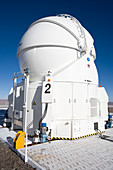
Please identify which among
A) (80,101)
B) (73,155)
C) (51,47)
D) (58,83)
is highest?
(51,47)

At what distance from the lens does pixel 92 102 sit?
9.27 metres

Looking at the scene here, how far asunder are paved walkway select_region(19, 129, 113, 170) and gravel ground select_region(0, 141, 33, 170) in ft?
1.13

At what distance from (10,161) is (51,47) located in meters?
6.99

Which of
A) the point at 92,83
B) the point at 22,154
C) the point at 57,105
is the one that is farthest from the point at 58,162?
the point at 92,83

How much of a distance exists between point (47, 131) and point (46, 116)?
0.91m

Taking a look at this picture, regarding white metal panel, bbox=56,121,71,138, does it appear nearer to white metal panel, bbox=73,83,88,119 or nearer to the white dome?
white metal panel, bbox=73,83,88,119

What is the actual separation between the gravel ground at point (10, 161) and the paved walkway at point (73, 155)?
34cm

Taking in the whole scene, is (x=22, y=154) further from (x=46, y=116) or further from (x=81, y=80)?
(x=81, y=80)

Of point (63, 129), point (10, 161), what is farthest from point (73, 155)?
point (10, 161)

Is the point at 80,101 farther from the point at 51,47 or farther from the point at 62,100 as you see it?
the point at 51,47

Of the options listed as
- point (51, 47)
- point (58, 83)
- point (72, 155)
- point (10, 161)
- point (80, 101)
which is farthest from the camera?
point (51, 47)

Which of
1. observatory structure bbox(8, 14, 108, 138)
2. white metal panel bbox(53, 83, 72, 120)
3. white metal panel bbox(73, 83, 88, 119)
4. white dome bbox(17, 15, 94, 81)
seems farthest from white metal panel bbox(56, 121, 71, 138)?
white dome bbox(17, 15, 94, 81)

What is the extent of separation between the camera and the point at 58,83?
8.35 metres

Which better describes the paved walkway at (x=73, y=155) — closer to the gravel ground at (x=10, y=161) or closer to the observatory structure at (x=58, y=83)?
the gravel ground at (x=10, y=161)
